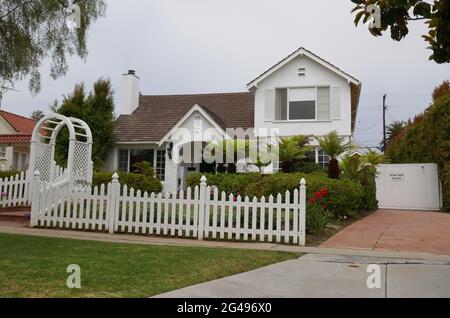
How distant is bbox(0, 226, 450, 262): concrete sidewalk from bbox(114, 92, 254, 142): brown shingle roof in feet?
38.0

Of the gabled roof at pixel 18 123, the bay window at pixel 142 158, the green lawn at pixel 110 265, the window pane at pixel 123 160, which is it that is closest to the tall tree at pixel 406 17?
the green lawn at pixel 110 265

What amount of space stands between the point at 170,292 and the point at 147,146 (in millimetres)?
17669

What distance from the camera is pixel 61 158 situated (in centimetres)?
2038

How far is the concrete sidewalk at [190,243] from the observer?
8141 mm

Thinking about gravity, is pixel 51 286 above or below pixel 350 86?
below

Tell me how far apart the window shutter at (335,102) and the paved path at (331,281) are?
13.0 m

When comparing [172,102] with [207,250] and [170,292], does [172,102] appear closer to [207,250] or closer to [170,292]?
[207,250]

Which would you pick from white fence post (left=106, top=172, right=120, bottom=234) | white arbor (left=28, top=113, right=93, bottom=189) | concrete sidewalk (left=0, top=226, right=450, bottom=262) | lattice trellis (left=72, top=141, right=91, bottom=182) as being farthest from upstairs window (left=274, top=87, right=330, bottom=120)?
concrete sidewalk (left=0, top=226, right=450, bottom=262)

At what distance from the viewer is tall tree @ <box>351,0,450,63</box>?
5.42m

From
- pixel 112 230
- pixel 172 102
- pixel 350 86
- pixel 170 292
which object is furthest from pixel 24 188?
pixel 350 86

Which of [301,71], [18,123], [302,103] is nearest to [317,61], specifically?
[301,71]

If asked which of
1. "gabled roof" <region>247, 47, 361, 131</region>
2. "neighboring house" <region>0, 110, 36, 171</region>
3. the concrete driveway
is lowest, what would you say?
the concrete driveway

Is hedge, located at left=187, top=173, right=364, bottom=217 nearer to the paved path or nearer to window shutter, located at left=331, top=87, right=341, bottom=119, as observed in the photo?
window shutter, located at left=331, top=87, right=341, bottom=119

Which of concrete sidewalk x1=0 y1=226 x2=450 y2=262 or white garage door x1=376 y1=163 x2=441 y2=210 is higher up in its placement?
white garage door x1=376 y1=163 x2=441 y2=210
